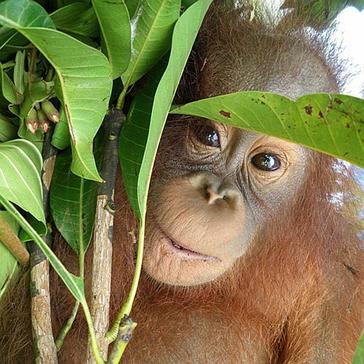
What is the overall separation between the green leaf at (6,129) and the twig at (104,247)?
0.59 feet

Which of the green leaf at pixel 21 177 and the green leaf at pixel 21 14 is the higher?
the green leaf at pixel 21 14

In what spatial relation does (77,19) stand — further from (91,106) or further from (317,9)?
(317,9)

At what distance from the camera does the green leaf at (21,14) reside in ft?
3.45

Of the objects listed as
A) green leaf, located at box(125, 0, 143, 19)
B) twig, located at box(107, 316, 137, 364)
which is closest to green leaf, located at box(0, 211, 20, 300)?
twig, located at box(107, 316, 137, 364)

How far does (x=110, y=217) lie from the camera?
1308 mm

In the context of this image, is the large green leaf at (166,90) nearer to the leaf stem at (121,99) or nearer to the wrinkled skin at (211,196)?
the leaf stem at (121,99)

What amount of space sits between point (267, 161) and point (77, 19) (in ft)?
2.54

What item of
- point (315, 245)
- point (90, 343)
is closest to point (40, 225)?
point (90, 343)

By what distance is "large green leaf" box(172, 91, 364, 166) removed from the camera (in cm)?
109

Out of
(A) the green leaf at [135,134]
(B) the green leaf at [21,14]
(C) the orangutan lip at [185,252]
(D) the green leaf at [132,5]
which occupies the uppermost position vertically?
(B) the green leaf at [21,14]

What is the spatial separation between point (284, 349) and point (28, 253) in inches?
35.5

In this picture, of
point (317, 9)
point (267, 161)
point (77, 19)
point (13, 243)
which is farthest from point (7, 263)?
point (317, 9)

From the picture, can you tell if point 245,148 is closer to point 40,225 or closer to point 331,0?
point 331,0

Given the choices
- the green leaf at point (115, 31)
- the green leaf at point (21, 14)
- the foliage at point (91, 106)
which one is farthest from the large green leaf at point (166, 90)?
the green leaf at point (21, 14)
